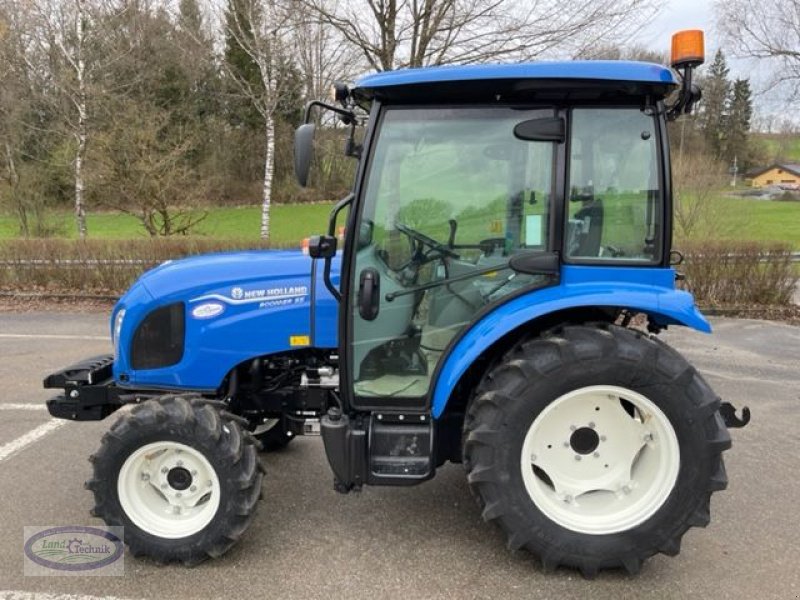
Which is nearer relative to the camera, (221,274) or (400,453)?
(400,453)

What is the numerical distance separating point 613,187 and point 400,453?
1569mm

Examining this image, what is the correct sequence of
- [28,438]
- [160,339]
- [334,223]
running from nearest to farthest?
[334,223]
[160,339]
[28,438]

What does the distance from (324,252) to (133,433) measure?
1.22 metres

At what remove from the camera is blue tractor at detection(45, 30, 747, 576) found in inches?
105

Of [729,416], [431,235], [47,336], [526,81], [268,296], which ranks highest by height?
[526,81]

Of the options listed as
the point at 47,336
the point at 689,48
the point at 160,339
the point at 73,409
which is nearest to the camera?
the point at 689,48

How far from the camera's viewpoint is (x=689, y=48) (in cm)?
257

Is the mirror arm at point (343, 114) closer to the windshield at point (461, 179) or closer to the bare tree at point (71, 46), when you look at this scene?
the windshield at point (461, 179)

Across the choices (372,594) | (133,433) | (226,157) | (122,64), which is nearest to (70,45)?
(122,64)

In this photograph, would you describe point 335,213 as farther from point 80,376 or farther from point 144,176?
point 144,176

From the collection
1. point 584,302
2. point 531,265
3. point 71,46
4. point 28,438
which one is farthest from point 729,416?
point 71,46

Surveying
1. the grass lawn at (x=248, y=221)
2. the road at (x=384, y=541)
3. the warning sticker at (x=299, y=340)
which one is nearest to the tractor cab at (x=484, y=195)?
the warning sticker at (x=299, y=340)

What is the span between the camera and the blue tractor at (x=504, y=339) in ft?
8.75

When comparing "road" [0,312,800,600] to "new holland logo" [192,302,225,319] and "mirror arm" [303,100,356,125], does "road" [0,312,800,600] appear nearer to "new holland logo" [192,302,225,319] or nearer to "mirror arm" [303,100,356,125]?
"new holland logo" [192,302,225,319]
